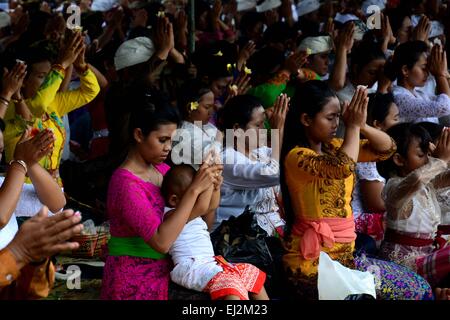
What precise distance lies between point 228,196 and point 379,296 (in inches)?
40.6

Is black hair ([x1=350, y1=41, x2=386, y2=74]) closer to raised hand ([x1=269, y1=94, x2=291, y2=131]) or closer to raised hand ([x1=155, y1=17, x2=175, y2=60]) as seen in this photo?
raised hand ([x1=155, y1=17, x2=175, y2=60])

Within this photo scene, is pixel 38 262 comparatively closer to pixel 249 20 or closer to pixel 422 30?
pixel 422 30

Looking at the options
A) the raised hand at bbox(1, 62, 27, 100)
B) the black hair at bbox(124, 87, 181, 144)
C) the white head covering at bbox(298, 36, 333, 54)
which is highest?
the black hair at bbox(124, 87, 181, 144)

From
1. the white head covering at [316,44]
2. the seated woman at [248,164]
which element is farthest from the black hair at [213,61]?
the seated woman at [248,164]

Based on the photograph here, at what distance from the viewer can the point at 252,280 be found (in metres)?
2.85

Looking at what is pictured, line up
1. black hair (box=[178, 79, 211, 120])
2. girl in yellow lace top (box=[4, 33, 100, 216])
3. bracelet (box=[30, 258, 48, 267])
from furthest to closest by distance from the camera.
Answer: black hair (box=[178, 79, 211, 120]), girl in yellow lace top (box=[4, 33, 100, 216]), bracelet (box=[30, 258, 48, 267])

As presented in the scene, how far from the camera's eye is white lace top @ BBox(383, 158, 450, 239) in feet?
11.2

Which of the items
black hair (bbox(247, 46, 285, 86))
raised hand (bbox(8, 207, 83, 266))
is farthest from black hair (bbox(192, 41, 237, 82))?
raised hand (bbox(8, 207, 83, 266))

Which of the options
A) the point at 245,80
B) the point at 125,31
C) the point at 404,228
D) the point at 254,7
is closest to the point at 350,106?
the point at 404,228

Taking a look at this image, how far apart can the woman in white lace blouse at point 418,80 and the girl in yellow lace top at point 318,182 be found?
137 cm

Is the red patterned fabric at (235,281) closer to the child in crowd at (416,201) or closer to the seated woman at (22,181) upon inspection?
the seated woman at (22,181)

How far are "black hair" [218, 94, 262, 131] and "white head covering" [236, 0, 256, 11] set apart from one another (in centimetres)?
426

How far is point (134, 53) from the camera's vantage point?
4.96 m

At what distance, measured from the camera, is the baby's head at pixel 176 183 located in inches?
113
